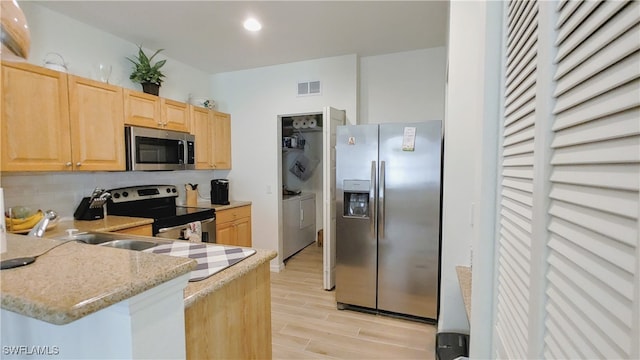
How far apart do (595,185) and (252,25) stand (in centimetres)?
292

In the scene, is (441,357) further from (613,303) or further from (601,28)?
(601,28)

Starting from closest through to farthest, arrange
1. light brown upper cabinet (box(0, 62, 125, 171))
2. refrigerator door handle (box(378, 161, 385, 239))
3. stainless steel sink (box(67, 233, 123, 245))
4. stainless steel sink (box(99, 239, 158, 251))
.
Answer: stainless steel sink (box(99, 239, 158, 251)) < stainless steel sink (box(67, 233, 123, 245)) < light brown upper cabinet (box(0, 62, 125, 171)) < refrigerator door handle (box(378, 161, 385, 239))

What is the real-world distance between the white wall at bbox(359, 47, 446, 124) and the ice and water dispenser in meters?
1.11

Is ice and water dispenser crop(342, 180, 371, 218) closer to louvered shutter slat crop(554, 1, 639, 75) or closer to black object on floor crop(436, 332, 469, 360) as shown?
black object on floor crop(436, 332, 469, 360)

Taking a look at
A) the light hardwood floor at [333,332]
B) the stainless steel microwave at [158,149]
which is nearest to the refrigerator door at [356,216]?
the light hardwood floor at [333,332]

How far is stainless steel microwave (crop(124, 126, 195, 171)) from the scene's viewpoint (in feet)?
9.12

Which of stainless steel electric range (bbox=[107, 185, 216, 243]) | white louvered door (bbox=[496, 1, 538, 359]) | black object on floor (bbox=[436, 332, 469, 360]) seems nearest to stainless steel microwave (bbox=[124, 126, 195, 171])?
stainless steel electric range (bbox=[107, 185, 216, 243])

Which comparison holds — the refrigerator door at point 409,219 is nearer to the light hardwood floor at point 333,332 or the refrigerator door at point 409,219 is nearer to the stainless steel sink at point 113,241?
the light hardwood floor at point 333,332

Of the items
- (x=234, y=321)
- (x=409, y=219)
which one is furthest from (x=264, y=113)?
(x=234, y=321)

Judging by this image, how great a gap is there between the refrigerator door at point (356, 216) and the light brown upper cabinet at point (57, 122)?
6.75 feet

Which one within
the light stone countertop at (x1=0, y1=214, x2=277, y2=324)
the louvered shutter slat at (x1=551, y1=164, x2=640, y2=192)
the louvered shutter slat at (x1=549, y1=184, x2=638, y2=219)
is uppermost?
the louvered shutter slat at (x1=551, y1=164, x2=640, y2=192)

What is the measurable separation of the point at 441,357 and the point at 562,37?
5.87 feet

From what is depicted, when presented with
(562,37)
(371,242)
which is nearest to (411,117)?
(371,242)

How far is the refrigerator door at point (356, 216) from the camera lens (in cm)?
279
